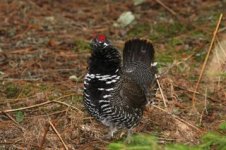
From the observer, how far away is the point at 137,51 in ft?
19.2

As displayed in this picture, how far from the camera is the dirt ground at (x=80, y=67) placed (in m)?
5.60

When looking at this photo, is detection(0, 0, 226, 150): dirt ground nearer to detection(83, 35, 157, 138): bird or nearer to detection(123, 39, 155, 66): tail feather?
detection(83, 35, 157, 138): bird

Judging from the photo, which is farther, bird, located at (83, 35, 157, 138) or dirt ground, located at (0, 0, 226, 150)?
dirt ground, located at (0, 0, 226, 150)

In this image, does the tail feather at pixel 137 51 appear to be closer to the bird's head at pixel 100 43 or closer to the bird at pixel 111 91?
the bird at pixel 111 91

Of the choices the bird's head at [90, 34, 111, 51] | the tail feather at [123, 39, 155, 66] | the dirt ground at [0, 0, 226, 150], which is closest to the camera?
the bird's head at [90, 34, 111, 51]

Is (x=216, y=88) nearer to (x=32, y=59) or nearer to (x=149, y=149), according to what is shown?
(x=32, y=59)

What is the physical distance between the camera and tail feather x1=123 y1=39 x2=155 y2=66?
19.2ft

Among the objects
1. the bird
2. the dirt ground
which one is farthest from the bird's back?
the dirt ground

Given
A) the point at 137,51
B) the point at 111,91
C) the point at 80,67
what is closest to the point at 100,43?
the point at 111,91

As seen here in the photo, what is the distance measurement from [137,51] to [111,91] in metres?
0.97

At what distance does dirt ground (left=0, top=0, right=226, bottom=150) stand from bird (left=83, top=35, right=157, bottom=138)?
0.36m

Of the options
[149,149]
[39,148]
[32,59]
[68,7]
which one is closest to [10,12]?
[68,7]

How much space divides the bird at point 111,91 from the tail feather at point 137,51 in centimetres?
27

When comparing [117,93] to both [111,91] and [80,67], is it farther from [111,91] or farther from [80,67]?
[80,67]
